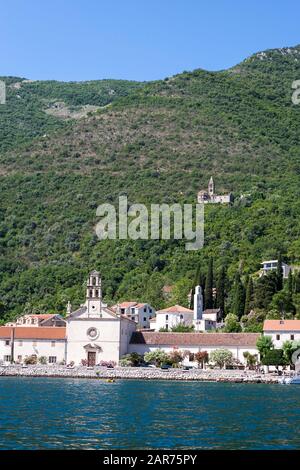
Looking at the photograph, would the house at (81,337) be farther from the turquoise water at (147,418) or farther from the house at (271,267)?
the turquoise water at (147,418)

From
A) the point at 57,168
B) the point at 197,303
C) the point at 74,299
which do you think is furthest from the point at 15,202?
the point at 197,303

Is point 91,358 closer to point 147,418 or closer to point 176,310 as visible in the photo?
point 176,310

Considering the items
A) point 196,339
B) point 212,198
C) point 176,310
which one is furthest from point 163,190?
point 196,339

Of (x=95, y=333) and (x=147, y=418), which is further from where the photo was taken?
(x=95, y=333)

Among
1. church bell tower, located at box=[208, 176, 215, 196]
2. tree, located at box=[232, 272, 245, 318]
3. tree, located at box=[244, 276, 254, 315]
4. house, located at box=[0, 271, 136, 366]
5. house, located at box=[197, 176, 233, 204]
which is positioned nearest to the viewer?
house, located at box=[0, 271, 136, 366]

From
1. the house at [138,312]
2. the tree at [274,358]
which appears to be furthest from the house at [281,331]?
the house at [138,312]

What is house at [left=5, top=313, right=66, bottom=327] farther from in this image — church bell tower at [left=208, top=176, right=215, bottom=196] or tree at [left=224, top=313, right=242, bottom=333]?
church bell tower at [left=208, top=176, right=215, bottom=196]

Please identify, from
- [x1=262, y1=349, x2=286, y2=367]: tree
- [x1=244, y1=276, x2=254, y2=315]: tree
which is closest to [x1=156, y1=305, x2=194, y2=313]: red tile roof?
[x1=244, y1=276, x2=254, y2=315]: tree

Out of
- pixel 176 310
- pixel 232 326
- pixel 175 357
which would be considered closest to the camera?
pixel 175 357
